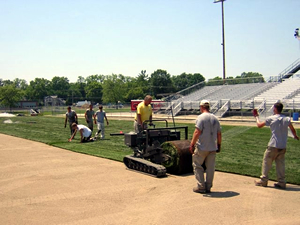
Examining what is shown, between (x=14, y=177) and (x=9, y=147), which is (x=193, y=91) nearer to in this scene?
(x=9, y=147)

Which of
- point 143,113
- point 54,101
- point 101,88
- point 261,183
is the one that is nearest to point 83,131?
point 143,113

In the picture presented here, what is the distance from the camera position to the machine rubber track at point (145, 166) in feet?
27.4

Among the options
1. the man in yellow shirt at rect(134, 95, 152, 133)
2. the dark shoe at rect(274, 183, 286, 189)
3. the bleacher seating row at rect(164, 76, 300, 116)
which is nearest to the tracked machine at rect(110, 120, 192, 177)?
the man in yellow shirt at rect(134, 95, 152, 133)

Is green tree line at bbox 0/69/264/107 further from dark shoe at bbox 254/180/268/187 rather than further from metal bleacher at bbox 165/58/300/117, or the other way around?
dark shoe at bbox 254/180/268/187

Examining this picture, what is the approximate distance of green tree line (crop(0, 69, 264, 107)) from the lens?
10062cm

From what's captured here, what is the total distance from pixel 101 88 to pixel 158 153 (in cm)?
12749

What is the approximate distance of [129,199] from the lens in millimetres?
6602

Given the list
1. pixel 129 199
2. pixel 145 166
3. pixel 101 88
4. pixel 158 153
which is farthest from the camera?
pixel 101 88

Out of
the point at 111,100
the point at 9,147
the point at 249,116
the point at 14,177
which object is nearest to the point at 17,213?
the point at 14,177

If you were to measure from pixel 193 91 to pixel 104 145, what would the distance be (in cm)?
3637

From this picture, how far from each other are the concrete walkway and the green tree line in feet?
216

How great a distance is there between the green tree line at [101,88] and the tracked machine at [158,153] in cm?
6446

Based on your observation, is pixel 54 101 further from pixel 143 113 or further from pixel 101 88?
pixel 143 113

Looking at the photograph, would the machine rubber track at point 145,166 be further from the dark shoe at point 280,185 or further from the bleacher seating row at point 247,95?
the bleacher seating row at point 247,95
